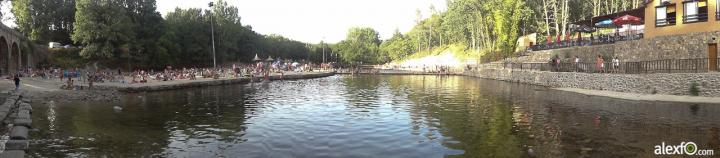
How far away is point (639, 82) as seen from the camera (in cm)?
3034

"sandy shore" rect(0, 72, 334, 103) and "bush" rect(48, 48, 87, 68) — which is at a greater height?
"bush" rect(48, 48, 87, 68)

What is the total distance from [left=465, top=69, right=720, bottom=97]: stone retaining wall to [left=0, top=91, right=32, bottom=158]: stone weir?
31913mm

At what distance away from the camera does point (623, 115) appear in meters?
21.0

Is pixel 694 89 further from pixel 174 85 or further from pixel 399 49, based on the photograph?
pixel 399 49

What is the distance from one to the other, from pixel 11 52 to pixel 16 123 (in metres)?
44.7

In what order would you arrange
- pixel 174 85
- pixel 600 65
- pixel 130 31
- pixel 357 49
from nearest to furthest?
pixel 600 65 → pixel 174 85 → pixel 130 31 → pixel 357 49

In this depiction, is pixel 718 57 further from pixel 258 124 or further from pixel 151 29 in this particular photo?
pixel 151 29

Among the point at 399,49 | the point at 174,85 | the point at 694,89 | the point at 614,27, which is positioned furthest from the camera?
the point at 399,49

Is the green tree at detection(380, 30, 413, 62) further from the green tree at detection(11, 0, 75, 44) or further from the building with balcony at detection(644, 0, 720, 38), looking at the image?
the building with balcony at detection(644, 0, 720, 38)

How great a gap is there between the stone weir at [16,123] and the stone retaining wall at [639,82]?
3191 centimetres

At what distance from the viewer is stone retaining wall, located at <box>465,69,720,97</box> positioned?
26.0m

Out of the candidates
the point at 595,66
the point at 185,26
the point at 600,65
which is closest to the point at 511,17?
the point at 595,66

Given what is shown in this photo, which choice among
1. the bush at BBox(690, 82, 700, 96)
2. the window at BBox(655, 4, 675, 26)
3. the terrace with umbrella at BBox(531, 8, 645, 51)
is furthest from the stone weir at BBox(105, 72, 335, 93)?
the window at BBox(655, 4, 675, 26)

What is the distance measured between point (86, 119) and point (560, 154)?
63.8 ft
